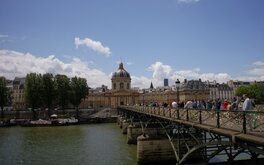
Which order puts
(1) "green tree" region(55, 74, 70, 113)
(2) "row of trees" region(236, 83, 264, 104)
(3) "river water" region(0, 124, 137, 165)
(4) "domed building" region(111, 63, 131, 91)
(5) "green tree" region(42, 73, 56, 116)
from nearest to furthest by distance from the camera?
(3) "river water" region(0, 124, 137, 165)
(5) "green tree" region(42, 73, 56, 116)
(1) "green tree" region(55, 74, 70, 113)
(2) "row of trees" region(236, 83, 264, 104)
(4) "domed building" region(111, 63, 131, 91)

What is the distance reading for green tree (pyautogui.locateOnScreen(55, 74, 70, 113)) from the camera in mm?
83625

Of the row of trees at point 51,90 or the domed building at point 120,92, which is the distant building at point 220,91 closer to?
the domed building at point 120,92

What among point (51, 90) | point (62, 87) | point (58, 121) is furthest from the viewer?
point (62, 87)

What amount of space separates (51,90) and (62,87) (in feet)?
14.6

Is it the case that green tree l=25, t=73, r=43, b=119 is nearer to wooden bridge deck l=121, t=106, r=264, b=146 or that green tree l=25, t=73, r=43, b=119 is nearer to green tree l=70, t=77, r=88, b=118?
green tree l=70, t=77, r=88, b=118

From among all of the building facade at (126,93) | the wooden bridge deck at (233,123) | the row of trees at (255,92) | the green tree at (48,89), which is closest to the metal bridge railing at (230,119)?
the wooden bridge deck at (233,123)

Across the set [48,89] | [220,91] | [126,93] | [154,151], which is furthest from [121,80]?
[154,151]

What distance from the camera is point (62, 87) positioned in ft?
276

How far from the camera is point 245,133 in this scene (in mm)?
10617

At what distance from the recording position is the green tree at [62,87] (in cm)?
8362

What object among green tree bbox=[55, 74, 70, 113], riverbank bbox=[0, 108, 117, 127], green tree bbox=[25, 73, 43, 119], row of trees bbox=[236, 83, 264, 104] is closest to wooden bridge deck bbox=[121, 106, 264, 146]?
riverbank bbox=[0, 108, 117, 127]

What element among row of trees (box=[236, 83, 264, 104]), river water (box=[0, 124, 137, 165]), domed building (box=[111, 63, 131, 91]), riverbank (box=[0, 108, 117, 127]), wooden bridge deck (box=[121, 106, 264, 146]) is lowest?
river water (box=[0, 124, 137, 165])

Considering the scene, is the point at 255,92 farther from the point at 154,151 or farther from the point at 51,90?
the point at 154,151

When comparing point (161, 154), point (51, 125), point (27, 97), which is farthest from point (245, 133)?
point (27, 97)
